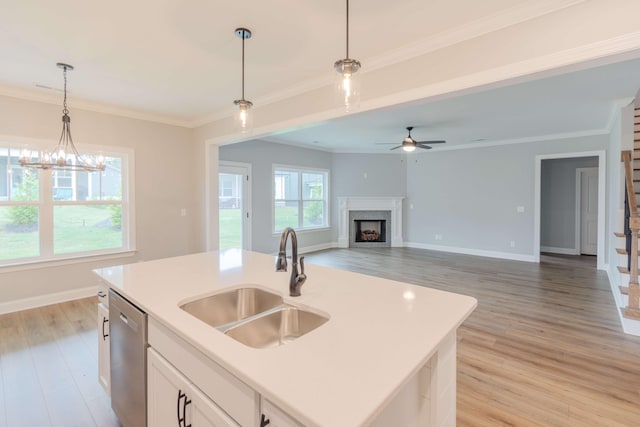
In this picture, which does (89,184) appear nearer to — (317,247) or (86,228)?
(86,228)

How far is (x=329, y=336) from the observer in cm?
111

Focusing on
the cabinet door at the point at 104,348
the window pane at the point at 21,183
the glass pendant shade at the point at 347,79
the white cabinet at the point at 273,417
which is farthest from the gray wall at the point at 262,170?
the white cabinet at the point at 273,417

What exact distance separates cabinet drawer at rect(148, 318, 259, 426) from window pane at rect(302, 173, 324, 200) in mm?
6213

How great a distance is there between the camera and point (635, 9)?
170 cm

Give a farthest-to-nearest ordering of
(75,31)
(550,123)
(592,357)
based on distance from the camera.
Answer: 1. (550,123)
2. (592,357)
3. (75,31)

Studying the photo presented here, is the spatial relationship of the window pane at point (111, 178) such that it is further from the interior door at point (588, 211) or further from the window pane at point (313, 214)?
the interior door at point (588, 211)

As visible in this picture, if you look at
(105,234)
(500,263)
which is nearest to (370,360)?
(105,234)

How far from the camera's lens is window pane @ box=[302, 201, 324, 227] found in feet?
24.8

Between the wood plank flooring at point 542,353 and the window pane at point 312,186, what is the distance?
3122 mm

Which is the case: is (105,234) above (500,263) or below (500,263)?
above

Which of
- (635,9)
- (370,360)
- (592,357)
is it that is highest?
(635,9)

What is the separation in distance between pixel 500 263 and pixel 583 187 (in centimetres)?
308

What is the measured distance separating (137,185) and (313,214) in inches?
164

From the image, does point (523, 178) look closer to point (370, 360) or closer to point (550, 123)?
point (550, 123)
